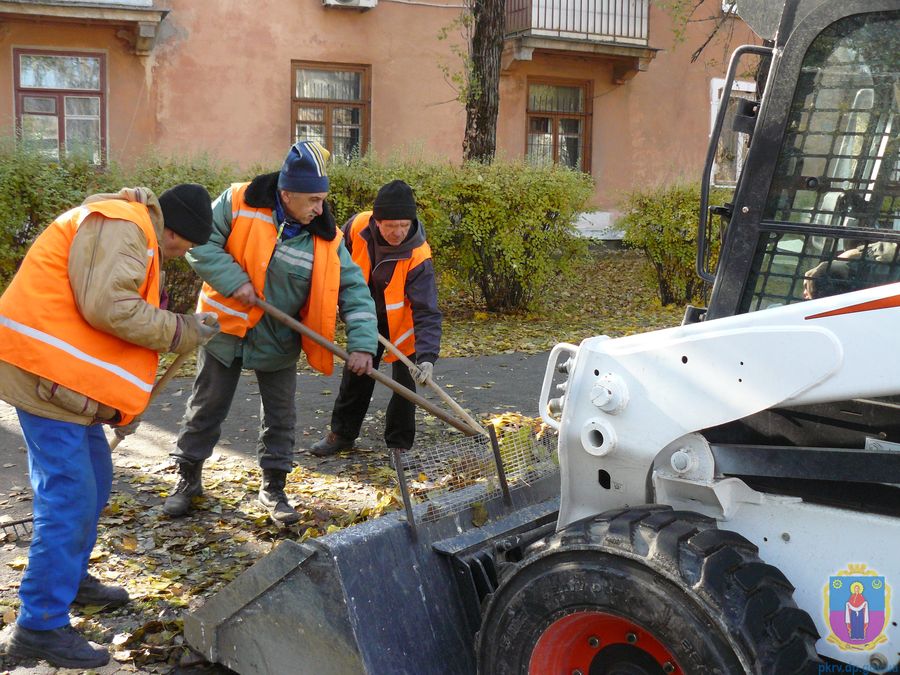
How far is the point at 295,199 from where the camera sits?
4359 mm

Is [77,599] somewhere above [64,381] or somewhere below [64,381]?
below

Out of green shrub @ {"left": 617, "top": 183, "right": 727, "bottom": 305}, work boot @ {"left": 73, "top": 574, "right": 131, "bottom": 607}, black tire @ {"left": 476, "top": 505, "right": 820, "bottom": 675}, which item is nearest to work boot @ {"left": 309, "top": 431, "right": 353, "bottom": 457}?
work boot @ {"left": 73, "top": 574, "right": 131, "bottom": 607}

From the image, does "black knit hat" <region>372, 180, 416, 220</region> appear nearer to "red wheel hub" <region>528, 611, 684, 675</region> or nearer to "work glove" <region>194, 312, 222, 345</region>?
"work glove" <region>194, 312, 222, 345</region>

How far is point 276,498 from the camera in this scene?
Answer: 475 centimetres

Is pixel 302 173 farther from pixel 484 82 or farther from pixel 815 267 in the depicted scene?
pixel 484 82

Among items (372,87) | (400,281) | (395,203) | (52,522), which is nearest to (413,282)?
(400,281)

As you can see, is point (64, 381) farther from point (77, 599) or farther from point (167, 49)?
point (167, 49)

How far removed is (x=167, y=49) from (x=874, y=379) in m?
15.7

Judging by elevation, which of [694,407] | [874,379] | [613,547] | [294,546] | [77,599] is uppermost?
[874,379]

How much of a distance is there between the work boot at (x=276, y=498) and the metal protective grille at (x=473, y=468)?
1.34 metres

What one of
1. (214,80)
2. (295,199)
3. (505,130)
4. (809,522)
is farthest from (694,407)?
(505,130)

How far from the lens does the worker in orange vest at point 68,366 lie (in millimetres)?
3205

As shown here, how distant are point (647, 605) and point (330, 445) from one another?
381 cm

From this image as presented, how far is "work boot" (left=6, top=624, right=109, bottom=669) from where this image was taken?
3.26 metres
